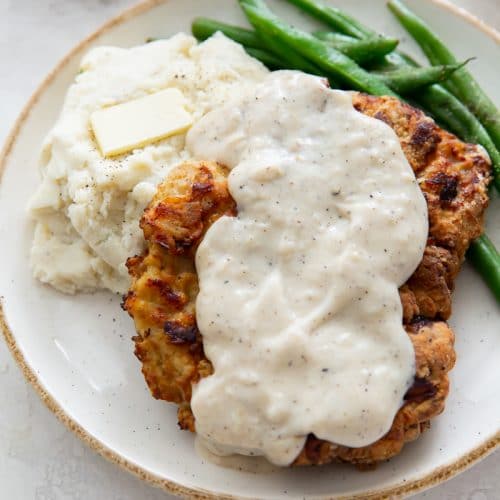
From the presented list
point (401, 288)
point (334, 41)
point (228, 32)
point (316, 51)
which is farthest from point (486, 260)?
point (228, 32)

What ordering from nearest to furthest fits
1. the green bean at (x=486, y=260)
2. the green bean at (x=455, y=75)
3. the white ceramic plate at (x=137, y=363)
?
the white ceramic plate at (x=137, y=363)
the green bean at (x=486, y=260)
the green bean at (x=455, y=75)

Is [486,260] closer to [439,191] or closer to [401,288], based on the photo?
[439,191]

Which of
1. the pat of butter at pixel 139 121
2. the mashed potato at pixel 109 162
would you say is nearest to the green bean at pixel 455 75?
the mashed potato at pixel 109 162

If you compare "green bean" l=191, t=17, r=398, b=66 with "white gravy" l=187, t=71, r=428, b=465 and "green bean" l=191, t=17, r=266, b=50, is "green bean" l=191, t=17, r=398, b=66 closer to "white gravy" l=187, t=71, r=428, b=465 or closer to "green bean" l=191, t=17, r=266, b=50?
"green bean" l=191, t=17, r=266, b=50

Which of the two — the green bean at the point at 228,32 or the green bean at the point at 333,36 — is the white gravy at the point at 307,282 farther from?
the green bean at the point at 228,32

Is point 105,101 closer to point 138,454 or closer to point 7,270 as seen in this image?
point 7,270

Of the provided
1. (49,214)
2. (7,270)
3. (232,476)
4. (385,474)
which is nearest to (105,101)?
(49,214)
